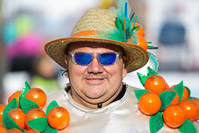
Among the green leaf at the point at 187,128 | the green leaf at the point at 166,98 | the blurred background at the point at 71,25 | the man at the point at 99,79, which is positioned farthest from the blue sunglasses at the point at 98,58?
the blurred background at the point at 71,25

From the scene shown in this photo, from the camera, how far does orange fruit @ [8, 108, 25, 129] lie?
8.31ft

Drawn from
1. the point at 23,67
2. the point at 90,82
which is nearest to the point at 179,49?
the point at 23,67

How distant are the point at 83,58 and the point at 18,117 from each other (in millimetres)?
639

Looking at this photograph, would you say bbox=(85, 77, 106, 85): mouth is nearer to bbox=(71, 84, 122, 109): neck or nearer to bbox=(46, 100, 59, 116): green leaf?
bbox=(71, 84, 122, 109): neck

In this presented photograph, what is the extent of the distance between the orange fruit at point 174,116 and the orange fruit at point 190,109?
11 centimetres

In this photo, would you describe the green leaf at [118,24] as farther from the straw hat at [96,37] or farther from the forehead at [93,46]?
the forehead at [93,46]

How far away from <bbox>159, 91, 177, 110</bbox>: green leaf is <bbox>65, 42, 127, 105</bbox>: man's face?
38cm

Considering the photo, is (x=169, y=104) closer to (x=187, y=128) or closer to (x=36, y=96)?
(x=187, y=128)

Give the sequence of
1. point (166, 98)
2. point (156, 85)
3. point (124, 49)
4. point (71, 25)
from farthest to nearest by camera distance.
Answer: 1. point (71, 25)
2. point (124, 49)
3. point (156, 85)
4. point (166, 98)

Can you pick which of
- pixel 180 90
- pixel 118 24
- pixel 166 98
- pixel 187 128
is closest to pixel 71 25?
pixel 118 24

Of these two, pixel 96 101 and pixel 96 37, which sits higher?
pixel 96 37

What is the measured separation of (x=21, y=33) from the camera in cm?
905

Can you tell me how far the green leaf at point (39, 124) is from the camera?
2.46m

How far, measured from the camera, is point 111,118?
2.64 meters
